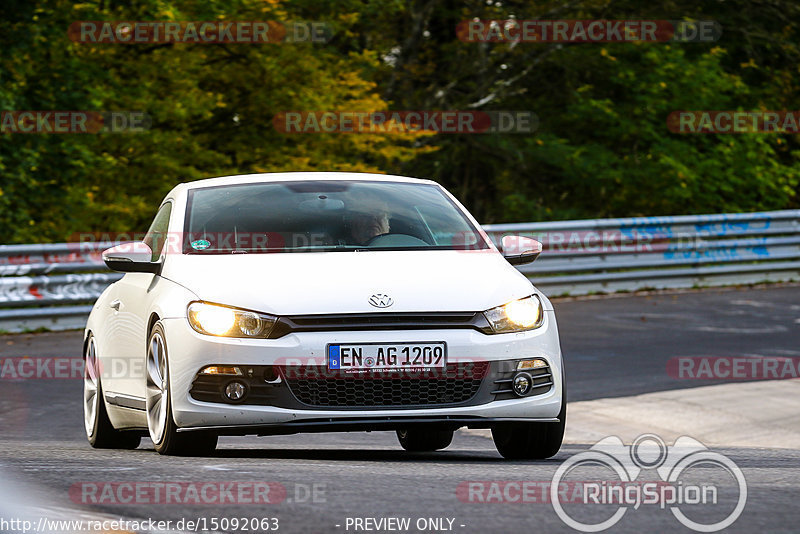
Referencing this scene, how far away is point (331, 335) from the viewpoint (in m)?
6.88

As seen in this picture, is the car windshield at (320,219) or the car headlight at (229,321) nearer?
the car headlight at (229,321)

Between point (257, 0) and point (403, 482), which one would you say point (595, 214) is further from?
point (403, 482)

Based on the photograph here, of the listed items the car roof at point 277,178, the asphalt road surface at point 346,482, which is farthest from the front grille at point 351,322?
the car roof at point 277,178

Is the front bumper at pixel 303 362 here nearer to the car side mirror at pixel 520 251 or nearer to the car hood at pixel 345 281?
the car hood at pixel 345 281

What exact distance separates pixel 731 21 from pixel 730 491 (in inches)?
1164

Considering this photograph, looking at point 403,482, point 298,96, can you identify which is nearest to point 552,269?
point 298,96

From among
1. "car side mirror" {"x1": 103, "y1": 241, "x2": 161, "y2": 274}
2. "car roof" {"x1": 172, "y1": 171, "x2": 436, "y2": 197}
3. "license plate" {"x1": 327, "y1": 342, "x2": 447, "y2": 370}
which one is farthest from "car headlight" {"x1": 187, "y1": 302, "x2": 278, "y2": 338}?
"car roof" {"x1": 172, "y1": 171, "x2": 436, "y2": 197}

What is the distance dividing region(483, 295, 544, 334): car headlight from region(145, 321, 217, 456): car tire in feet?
4.86

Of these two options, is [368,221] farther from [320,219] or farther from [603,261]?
[603,261]

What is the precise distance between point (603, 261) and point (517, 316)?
1424 centimetres

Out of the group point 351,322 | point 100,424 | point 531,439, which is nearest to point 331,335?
point 351,322

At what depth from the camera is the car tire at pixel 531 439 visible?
750 centimetres

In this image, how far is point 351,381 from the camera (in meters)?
6.94

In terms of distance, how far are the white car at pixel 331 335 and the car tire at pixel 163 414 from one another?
1 cm
